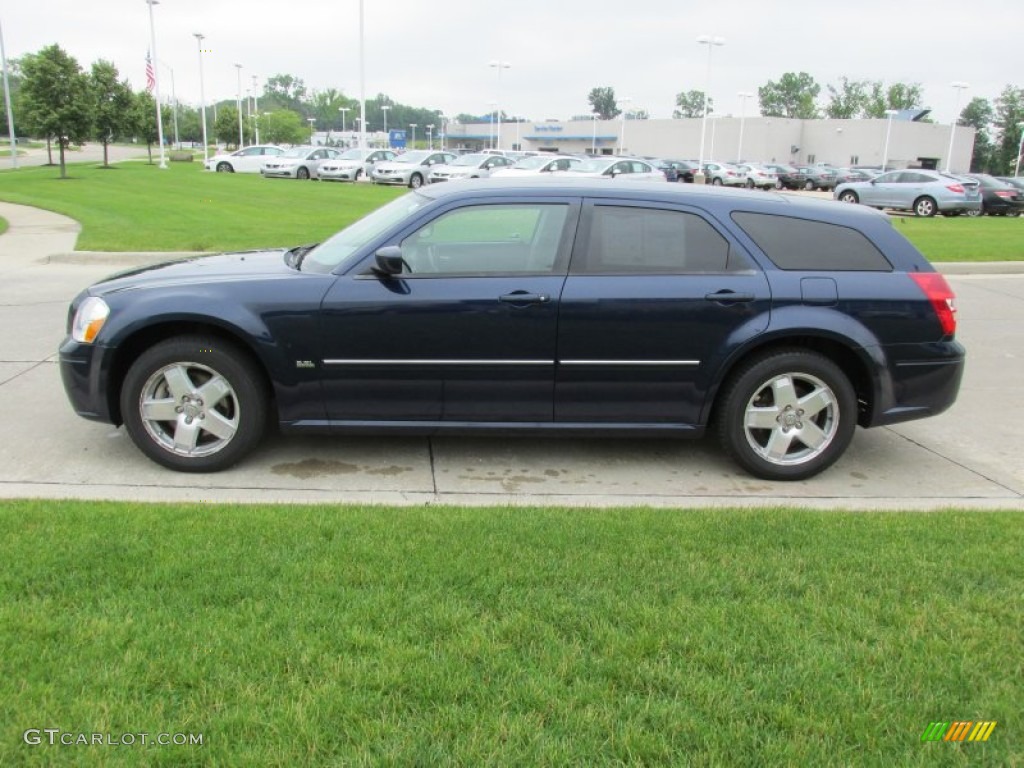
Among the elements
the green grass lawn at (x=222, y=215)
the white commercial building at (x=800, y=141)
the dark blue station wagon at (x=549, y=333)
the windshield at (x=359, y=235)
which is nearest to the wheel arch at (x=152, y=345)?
the dark blue station wagon at (x=549, y=333)

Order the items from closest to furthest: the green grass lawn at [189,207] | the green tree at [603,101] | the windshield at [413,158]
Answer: the green grass lawn at [189,207] → the windshield at [413,158] → the green tree at [603,101]

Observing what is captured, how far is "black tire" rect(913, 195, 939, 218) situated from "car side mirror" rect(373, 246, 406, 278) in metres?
26.6

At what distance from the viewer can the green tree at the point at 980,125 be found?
96.1 metres

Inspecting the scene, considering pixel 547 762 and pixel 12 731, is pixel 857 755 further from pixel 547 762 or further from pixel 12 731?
pixel 12 731

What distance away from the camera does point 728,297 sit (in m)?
4.61

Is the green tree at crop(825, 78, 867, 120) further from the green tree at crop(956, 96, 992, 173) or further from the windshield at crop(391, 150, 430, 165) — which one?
the windshield at crop(391, 150, 430, 165)

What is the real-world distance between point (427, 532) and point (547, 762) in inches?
61.4

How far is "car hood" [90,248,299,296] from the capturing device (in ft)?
15.3

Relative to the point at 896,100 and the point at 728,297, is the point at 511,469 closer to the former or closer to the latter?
the point at 728,297

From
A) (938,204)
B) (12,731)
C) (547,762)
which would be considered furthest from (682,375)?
(938,204)

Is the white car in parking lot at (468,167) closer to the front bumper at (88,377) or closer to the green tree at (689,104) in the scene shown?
the front bumper at (88,377)

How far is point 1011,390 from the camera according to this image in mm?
6848

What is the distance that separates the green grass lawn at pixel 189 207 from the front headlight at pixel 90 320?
328 inches

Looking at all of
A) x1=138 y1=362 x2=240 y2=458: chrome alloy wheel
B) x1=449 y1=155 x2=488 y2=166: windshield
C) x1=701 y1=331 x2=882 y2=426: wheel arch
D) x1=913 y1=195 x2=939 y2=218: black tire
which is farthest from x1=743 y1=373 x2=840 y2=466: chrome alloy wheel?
x1=449 y1=155 x2=488 y2=166: windshield
